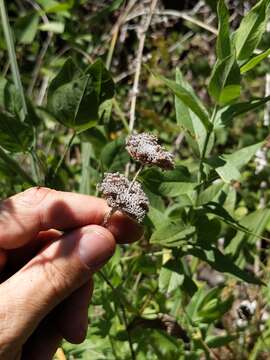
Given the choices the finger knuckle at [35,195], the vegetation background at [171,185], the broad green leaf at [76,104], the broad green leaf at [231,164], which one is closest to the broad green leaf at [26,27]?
the vegetation background at [171,185]

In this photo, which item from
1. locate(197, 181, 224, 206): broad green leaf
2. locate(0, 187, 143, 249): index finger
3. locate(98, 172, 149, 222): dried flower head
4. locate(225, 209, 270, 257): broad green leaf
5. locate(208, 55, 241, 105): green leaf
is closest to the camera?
locate(98, 172, 149, 222): dried flower head

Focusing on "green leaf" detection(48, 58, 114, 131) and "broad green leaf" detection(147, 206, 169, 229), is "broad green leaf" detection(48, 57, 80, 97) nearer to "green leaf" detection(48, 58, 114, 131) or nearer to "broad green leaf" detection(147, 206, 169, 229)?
"green leaf" detection(48, 58, 114, 131)

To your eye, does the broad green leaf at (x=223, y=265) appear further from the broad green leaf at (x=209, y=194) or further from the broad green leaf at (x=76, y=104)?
the broad green leaf at (x=76, y=104)

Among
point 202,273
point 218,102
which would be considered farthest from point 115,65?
point 218,102

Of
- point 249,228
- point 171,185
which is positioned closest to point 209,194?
point 171,185

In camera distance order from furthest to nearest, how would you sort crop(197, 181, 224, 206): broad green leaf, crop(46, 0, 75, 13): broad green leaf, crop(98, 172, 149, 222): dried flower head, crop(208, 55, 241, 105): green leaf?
1. crop(46, 0, 75, 13): broad green leaf
2. crop(197, 181, 224, 206): broad green leaf
3. crop(208, 55, 241, 105): green leaf
4. crop(98, 172, 149, 222): dried flower head

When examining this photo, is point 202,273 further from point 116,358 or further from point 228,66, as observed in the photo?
point 228,66

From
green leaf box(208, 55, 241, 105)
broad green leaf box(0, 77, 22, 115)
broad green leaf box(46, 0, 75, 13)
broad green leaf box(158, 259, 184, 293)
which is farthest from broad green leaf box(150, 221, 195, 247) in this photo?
broad green leaf box(46, 0, 75, 13)
